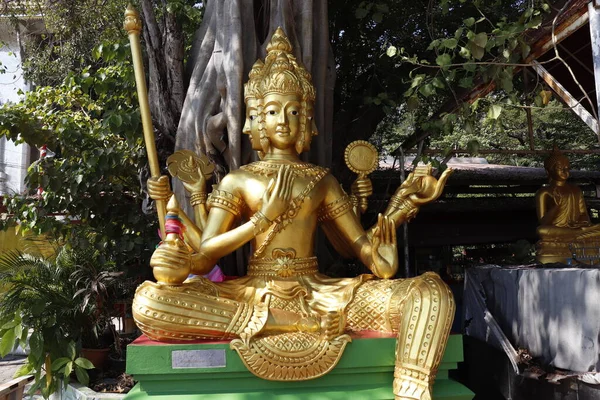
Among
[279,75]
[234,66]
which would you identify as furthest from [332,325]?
[234,66]

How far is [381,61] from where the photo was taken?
15.7 ft

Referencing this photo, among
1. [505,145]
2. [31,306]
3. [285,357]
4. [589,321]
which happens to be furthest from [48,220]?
[505,145]

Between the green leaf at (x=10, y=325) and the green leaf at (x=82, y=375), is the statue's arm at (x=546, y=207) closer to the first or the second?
the green leaf at (x=82, y=375)

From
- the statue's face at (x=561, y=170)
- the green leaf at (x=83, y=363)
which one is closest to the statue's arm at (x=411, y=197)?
the green leaf at (x=83, y=363)

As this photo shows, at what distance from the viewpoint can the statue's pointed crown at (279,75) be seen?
2963 millimetres

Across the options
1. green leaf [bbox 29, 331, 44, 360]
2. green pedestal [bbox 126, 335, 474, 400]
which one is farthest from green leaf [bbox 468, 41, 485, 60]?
green leaf [bbox 29, 331, 44, 360]

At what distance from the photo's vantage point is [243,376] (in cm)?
235

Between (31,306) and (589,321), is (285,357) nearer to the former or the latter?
(589,321)

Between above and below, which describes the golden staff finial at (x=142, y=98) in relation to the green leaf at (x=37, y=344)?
above

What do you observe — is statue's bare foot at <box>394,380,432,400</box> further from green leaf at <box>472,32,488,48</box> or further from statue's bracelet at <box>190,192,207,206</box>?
green leaf at <box>472,32,488,48</box>

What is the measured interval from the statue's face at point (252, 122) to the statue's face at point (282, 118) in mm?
73

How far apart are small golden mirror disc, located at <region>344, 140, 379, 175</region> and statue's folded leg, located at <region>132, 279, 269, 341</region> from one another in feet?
3.45

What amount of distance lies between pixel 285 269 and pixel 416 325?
32.1 inches

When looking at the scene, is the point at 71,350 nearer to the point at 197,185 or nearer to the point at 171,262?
the point at 197,185
